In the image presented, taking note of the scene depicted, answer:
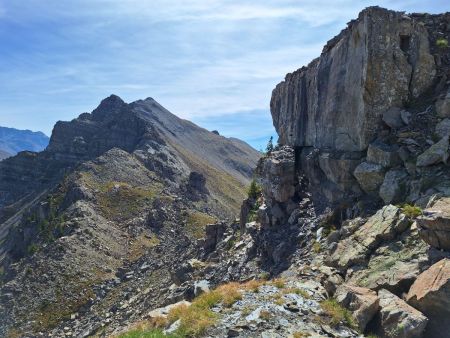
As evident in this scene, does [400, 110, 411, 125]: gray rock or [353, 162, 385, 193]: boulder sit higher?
[400, 110, 411, 125]: gray rock

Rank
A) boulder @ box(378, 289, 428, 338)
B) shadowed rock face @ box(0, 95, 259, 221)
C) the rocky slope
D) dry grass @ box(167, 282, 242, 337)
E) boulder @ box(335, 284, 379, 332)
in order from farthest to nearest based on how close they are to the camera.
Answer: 1. shadowed rock face @ box(0, 95, 259, 221)
2. the rocky slope
3. dry grass @ box(167, 282, 242, 337)
4. boulder @ box(335, 284, 379, 332)
5. boulder @ box(378, 289, 428, 338)

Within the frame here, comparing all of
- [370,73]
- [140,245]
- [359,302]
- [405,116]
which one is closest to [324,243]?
[359,302]

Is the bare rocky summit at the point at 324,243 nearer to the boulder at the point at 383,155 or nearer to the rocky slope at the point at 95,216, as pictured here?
the boulder at the point at 383,155

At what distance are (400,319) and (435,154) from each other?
41.4 ft

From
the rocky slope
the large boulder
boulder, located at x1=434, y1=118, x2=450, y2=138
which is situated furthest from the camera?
the rocky slope

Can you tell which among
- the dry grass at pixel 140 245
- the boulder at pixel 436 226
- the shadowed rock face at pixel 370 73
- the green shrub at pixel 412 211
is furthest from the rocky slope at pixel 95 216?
the boulder at pixel 436 226

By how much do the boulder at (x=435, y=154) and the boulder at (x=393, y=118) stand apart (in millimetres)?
3893

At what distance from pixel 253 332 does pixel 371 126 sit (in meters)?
19.0

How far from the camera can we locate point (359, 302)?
20.2 metres

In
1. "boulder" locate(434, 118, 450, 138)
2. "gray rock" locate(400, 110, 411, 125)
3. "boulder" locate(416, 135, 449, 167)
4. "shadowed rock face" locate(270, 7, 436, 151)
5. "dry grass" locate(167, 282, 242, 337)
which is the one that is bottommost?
"dry grass" locate(167, 282, 242, 337)

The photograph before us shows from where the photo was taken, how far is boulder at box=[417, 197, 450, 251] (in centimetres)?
2034

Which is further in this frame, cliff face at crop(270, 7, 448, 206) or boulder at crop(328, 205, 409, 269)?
cliff face at crop(270, 7, 448, 206)

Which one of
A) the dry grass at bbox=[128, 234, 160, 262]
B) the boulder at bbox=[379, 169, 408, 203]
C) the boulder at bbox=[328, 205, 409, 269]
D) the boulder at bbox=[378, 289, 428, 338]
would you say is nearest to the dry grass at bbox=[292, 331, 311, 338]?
the boulder at bbox=[378, 289, 428, 338]

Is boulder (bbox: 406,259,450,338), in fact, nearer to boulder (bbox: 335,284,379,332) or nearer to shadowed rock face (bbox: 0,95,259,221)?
boulder (bbox: 335,284,379,332)
